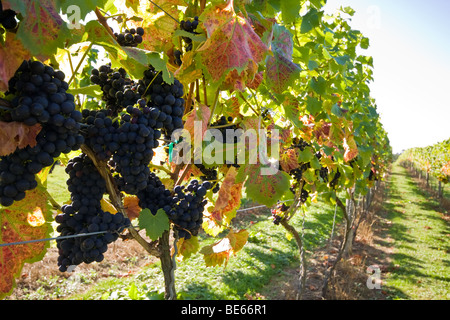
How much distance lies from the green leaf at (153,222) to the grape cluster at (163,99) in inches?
13.7

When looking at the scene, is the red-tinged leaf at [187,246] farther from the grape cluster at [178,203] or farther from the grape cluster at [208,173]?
the grape cluster at [208,173]

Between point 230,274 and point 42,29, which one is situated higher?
point 42,29

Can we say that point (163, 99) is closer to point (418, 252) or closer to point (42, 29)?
point (42, 29)

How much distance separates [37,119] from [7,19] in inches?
10.3

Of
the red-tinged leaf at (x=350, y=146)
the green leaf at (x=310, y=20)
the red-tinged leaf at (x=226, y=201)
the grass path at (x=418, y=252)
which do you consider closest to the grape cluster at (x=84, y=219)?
the red-tinged leaf at (x=226, y=201)

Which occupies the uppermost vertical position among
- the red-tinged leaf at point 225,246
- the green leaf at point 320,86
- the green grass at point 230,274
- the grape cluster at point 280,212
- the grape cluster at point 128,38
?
the green leaf at point 320,86

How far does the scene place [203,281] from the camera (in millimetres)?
6676

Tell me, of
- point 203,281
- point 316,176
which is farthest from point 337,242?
point 316,176

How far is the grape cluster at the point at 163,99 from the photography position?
1191 millimetres

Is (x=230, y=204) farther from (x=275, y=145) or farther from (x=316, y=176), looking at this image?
(x=316, y=176)

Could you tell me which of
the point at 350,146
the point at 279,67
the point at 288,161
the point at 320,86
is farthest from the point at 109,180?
the point at 350,146

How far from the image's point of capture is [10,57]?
82 centimetres
